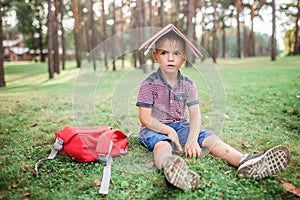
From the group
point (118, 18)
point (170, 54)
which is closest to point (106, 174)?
point (170, 54)

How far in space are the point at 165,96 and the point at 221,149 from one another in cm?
79

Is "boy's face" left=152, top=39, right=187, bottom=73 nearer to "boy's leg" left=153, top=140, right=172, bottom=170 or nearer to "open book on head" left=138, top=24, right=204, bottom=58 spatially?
"open book on head" left=138, top=24, right=204, bottom=58

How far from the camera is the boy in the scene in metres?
2.64

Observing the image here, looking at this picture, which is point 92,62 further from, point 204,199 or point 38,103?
point 38,103

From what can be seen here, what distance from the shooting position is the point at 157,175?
8.30 feet

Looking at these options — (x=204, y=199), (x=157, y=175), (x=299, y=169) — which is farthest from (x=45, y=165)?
(x=299, y=169)

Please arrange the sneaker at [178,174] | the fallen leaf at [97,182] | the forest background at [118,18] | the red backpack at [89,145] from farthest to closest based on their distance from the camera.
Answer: the forest background at [118,18], the red backpack at [89,145], the fallen leaf at [97,182], the sneaker at [178,174]

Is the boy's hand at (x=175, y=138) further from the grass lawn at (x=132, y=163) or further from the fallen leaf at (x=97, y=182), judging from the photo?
the fallen leaf at (x=97, y=182)

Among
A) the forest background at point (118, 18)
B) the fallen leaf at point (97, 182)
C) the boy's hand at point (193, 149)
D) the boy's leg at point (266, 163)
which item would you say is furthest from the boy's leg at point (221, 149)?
the forest background at point (118, 18)

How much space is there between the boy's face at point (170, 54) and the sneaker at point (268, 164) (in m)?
1.15

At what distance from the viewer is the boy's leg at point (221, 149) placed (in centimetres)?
270

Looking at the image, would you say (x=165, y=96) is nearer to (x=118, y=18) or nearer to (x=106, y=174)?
(x=106, y=174)

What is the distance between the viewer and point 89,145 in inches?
115

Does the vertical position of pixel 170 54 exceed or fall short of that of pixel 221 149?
it exceeds it
